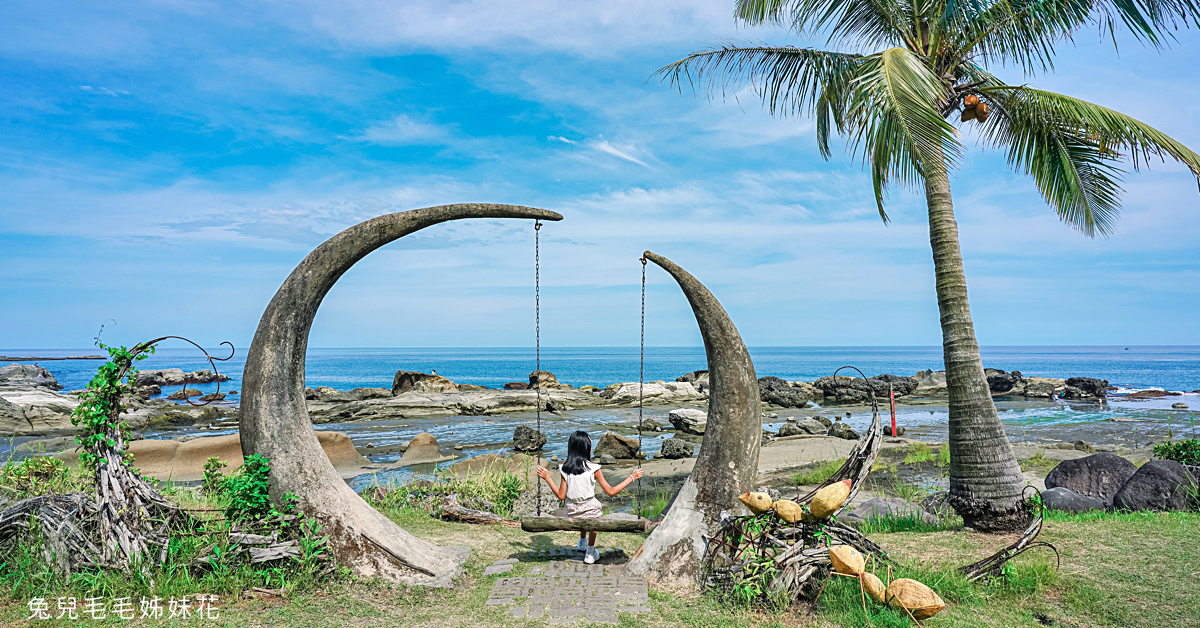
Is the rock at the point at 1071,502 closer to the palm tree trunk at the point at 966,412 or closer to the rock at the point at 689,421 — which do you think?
the palm tree trunk at the point at 966,412

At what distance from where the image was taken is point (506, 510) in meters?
10.1

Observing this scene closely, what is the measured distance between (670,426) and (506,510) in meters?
15.4

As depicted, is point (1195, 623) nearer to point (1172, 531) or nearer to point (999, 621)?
point (999, 621)

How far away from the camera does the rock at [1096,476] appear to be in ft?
30.0

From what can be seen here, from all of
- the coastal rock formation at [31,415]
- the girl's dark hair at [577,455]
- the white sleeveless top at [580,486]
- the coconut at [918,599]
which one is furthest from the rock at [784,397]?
the coastal rock formation at [31,415]

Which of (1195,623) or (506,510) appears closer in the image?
(1195,623)

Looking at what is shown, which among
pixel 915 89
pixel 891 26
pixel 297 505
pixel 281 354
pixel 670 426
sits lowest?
pixel 670 426

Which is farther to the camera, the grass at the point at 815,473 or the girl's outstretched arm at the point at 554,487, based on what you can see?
the grass at the point at 815,473

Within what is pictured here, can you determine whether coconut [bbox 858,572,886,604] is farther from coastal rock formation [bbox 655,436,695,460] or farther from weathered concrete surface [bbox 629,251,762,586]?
coastal rock formation [bbox 655,436,695,460]

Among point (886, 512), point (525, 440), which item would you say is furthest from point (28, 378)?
point (886, 512)

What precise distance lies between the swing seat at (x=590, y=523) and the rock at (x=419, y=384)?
30.0 m

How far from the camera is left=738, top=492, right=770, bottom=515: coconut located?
532 cm

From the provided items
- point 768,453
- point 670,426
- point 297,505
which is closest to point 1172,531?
point 297,505

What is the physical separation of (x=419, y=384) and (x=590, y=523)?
31254 millimetres
